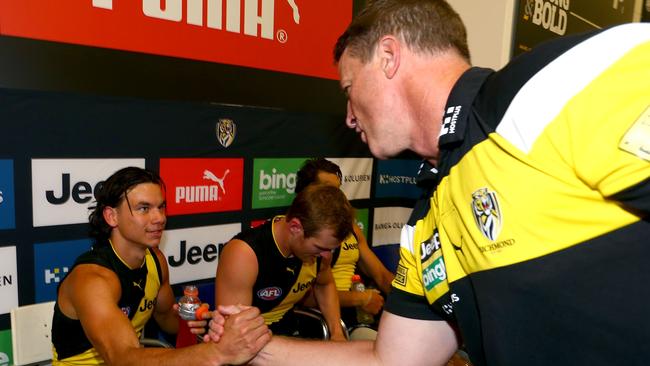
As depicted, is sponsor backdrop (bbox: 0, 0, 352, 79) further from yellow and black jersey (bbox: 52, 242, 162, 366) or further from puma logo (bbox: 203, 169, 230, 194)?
→ yellow and black jersey (bbox: 52, 242, 162, 366)

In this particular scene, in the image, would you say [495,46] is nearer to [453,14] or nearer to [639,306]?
[453,14]

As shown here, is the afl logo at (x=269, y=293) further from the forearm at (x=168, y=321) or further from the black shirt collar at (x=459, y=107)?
the black shirt collar at (x=459, y=107)

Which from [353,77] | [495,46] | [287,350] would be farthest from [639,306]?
[495,46]

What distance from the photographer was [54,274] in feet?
6.59

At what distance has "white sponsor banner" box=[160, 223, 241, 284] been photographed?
238cm

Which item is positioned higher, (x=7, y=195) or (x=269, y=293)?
(x=7, y=195)

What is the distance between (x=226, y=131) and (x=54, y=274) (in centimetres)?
99

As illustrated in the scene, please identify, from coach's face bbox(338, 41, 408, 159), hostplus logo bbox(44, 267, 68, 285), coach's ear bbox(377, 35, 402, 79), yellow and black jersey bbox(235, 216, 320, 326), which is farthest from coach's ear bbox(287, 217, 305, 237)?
coach's ear bbox(377, 35, 402, 79)

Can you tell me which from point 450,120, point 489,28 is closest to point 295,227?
point 450,120

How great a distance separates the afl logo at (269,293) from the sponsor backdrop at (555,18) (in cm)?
286


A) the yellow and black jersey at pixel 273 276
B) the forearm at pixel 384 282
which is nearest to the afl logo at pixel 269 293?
the yellow and black jersey at pixel 273 276

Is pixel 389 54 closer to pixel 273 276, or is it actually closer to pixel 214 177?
pixel 273 276

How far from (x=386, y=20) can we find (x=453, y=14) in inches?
5.2

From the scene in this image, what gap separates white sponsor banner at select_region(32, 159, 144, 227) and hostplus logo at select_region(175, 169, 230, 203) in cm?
33
